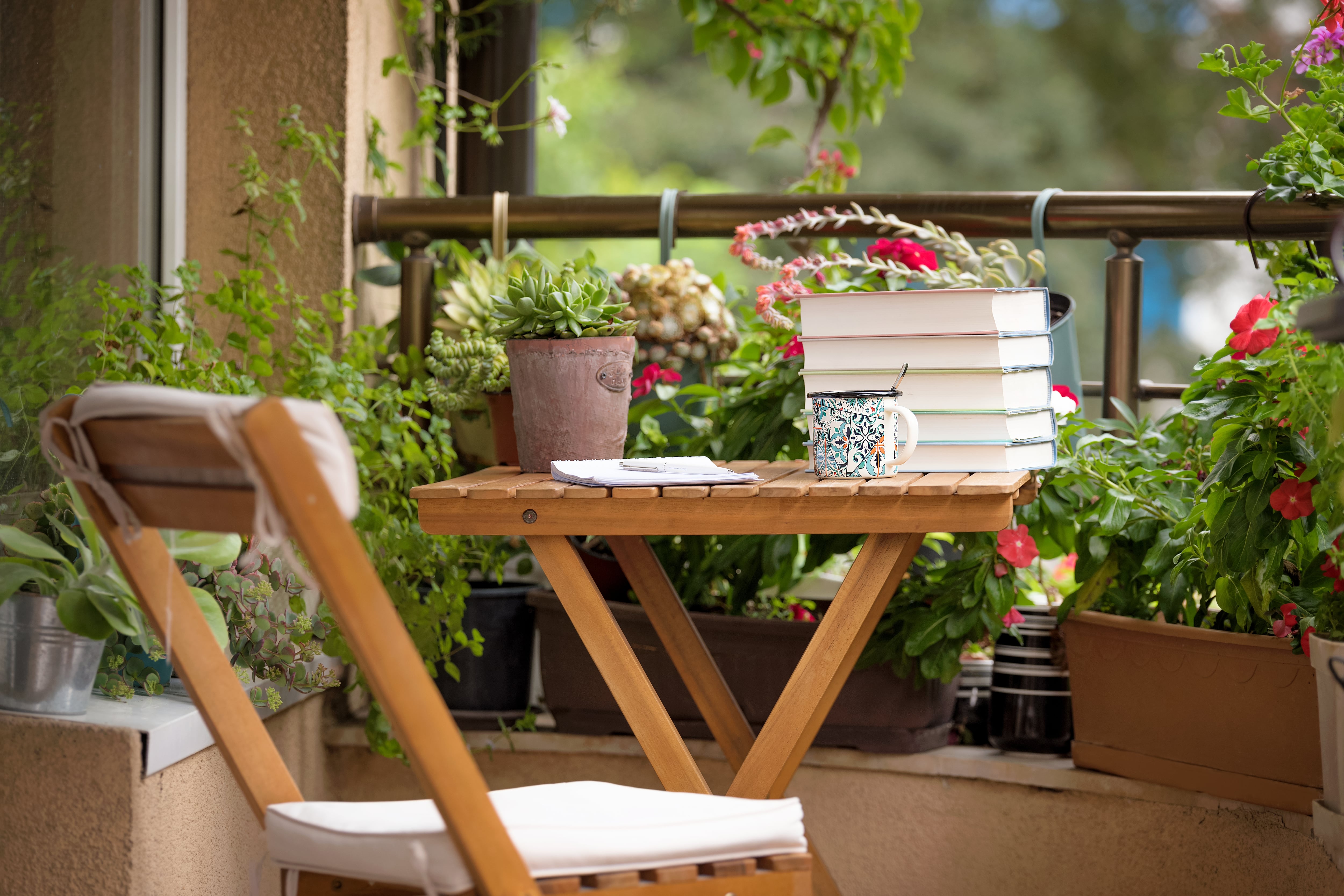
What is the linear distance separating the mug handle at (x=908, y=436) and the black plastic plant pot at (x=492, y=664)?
897 mm

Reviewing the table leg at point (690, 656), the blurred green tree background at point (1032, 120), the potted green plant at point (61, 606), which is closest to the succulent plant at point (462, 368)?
the table leg at point (690, 656)

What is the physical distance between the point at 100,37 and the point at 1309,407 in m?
1.85

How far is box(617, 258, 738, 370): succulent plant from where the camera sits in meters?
1.96

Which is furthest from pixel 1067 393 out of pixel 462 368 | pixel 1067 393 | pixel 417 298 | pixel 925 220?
pixel 417 298

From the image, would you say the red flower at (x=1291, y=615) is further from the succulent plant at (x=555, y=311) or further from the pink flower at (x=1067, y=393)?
the succulent plant at (x=555, y=311)

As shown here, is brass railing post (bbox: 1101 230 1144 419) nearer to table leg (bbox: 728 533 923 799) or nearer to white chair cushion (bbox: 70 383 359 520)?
table leg (bbox: 728 533 923 799)

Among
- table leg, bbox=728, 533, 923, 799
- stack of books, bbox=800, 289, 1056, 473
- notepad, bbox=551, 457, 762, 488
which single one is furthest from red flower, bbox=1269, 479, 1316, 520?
notepad, bbox=551, 457, 762, 488

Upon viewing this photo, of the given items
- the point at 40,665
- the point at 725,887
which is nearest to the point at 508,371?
the point at 40,665

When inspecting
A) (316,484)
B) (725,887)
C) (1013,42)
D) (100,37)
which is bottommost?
(725,887)

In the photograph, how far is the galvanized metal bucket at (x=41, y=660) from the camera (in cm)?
134

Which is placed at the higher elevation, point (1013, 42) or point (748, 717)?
point (1013, 42)

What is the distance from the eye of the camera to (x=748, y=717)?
187cm

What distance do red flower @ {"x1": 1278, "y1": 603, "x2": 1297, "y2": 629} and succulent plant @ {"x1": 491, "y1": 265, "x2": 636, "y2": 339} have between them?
3.03 feet

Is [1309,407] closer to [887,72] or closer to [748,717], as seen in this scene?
[748,717]
